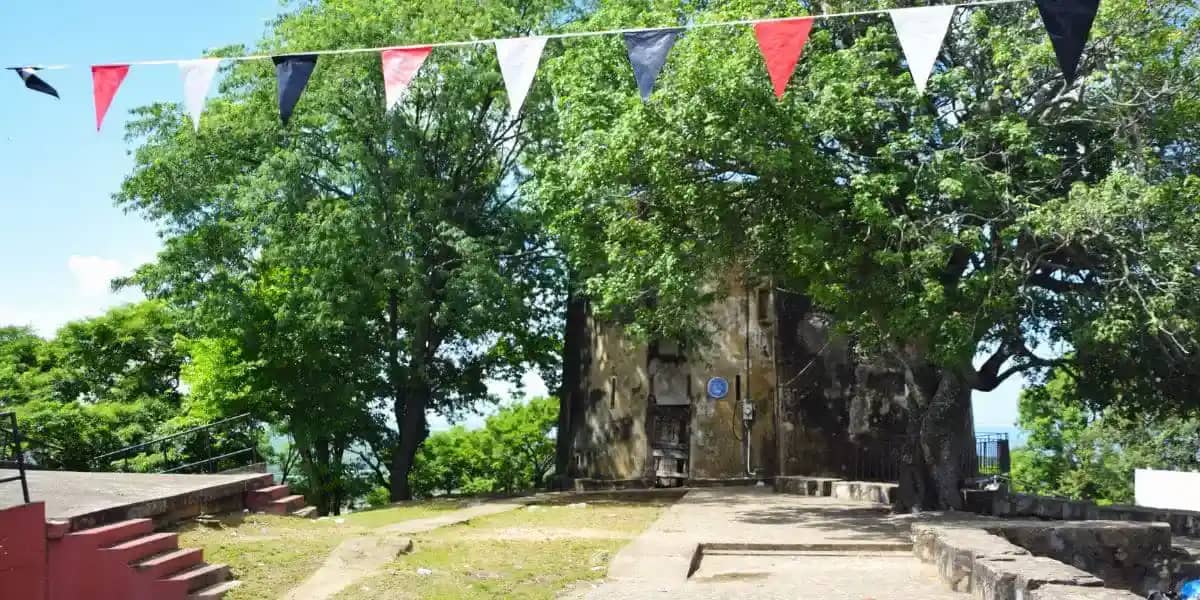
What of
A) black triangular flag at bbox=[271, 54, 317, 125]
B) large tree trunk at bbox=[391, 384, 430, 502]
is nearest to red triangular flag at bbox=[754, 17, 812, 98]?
black triangular flag at bbox=[271, 54, 317, 125]

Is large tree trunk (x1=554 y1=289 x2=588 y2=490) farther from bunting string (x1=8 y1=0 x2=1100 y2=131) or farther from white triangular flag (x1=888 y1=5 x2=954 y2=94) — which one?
white triangular flag (x1=888 y1=5 x2=954 y2=94)

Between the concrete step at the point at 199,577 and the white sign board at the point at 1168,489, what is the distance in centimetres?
1865

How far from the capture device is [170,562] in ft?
32.2

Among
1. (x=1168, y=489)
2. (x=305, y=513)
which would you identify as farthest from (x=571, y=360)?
(x=305, y=513)

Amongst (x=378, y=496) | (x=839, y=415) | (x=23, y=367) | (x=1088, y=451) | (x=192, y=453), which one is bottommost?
(x=378, y=496)

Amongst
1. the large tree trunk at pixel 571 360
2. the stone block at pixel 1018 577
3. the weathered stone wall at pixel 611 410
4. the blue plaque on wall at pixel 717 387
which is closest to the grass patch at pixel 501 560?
the stone block at pixel 1018 577

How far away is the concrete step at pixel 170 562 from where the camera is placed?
9.64 m

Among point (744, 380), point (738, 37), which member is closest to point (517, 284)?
point (744, 380)

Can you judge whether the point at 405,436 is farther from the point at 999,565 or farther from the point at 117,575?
the point at 999,565

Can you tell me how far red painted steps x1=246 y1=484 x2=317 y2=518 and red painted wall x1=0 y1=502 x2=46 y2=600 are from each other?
468cm

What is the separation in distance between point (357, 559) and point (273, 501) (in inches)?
159

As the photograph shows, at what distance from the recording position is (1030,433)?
36219 mm

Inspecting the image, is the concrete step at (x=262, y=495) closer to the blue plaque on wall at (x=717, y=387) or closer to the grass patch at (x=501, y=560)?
the grass patch at (x=501, y=560)

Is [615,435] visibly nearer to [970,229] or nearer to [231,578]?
[970,229]
